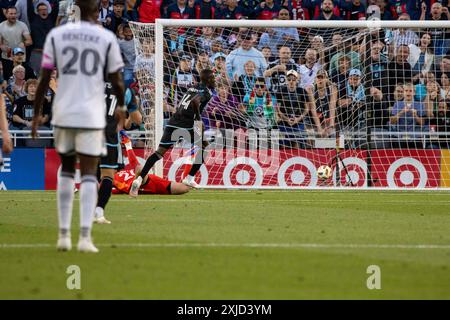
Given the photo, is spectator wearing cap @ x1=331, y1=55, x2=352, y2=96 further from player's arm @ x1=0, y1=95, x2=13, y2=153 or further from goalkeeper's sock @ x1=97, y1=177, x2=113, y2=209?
player's arm @ x1=0, y1=95, x2=13, y2=153

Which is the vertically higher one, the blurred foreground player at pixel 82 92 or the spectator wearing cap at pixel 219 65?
the spectator wearing cap at pixel 219 65

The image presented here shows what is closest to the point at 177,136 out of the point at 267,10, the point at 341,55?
the point at 341,55

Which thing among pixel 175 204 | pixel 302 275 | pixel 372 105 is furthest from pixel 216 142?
pixel 302 275

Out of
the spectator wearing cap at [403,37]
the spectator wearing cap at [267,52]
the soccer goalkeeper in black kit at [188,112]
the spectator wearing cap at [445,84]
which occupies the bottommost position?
the soccer goalkeeper in black kit at [188,112]

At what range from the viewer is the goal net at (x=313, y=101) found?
21.3 metres

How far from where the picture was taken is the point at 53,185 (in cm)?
2169

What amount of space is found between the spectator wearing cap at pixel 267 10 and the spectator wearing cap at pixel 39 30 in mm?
4984

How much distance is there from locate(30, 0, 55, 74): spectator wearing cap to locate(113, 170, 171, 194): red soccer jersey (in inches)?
229

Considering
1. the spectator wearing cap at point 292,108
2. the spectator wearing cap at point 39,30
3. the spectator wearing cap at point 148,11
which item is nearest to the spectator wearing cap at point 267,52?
the spectator wearing cap at point 292,108

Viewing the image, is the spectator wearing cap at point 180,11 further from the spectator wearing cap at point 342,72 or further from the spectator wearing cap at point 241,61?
the spectator wearing cap at point 342,72

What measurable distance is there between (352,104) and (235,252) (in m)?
12.4

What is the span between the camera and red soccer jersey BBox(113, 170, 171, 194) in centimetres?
1908

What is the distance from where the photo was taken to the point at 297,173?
70.1 feet

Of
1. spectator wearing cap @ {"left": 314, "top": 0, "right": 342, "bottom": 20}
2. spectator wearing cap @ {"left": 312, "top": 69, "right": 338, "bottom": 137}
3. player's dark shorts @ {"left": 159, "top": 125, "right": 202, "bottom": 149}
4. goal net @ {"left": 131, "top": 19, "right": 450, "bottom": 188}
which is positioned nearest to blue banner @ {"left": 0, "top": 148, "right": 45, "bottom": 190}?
goal net @ {"left": 131, "top": 19, "right": 450, "bottom": 188}
